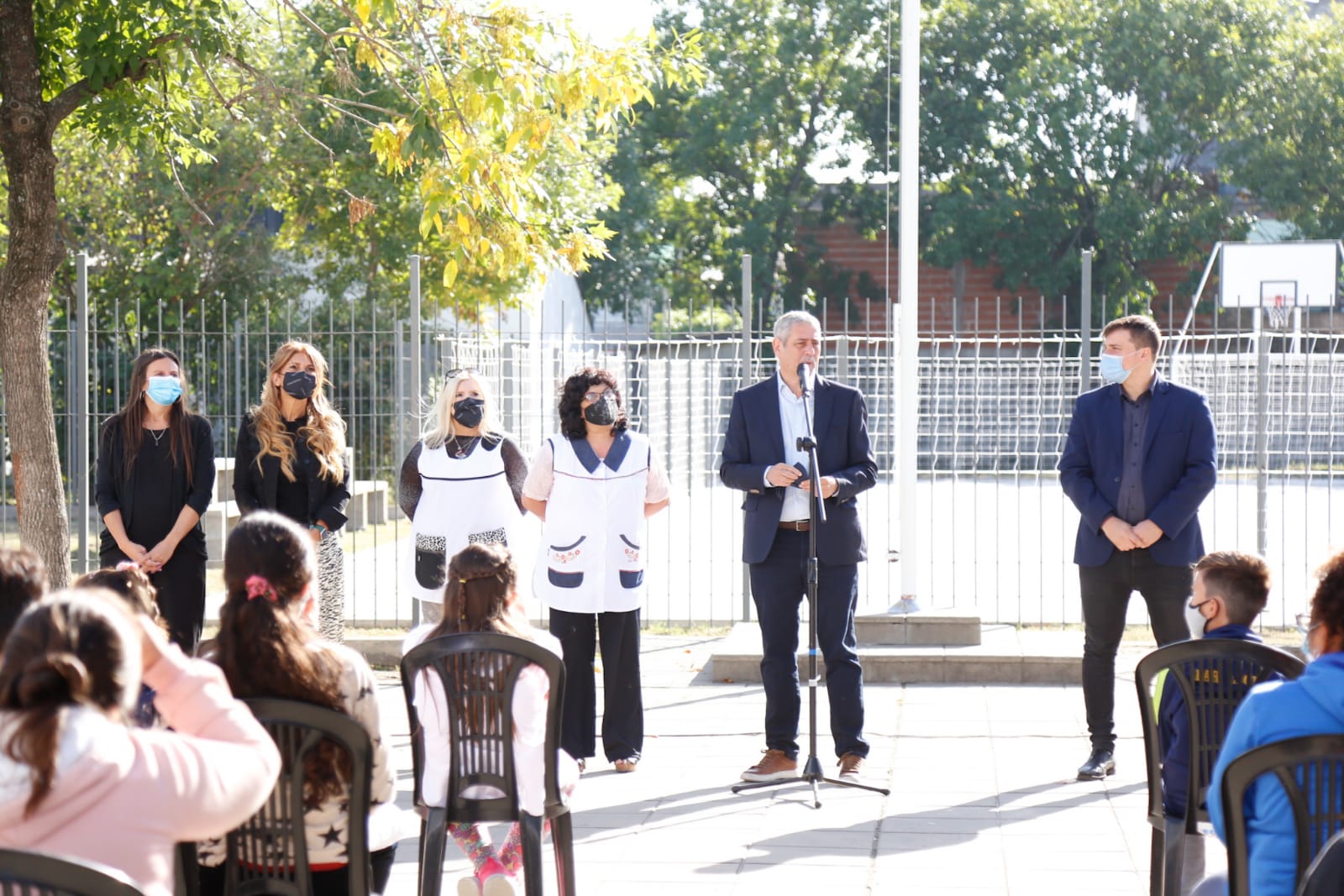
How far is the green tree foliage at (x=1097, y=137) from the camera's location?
37438mm

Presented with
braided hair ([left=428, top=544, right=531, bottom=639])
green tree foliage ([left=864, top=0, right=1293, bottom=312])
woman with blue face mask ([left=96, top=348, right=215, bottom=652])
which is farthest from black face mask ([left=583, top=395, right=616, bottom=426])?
green tree foliage ([left=864, top=0, right=1293, bottom=312])

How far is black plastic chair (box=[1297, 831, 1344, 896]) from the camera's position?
2.49 m

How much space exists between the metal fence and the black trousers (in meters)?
1.59

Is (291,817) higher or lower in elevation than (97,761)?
lower

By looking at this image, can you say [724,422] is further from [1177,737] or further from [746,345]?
[1177,737]

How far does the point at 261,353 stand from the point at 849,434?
7.53 m

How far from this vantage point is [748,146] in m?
39.8

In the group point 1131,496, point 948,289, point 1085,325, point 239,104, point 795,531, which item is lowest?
point 795,531

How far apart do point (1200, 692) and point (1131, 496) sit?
7.67 feet

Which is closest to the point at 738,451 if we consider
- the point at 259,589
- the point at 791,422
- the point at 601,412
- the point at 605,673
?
the point at 791,422

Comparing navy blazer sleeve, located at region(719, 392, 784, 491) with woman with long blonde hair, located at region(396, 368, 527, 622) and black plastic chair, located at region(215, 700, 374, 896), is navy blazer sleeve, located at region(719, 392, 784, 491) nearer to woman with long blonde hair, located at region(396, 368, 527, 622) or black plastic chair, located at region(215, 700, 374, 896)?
woman with long blonde hair, located at region(396, 368, 527, 622)

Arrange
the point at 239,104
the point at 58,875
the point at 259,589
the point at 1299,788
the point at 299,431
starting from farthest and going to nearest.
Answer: the point at 239,104 < the point at 299,431 < the point at 259,589 < the point at 1299,788 < the point at 58,875

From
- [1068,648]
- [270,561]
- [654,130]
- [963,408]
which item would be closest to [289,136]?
[963,408]

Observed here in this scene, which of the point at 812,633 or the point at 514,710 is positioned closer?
the point at 514,710
